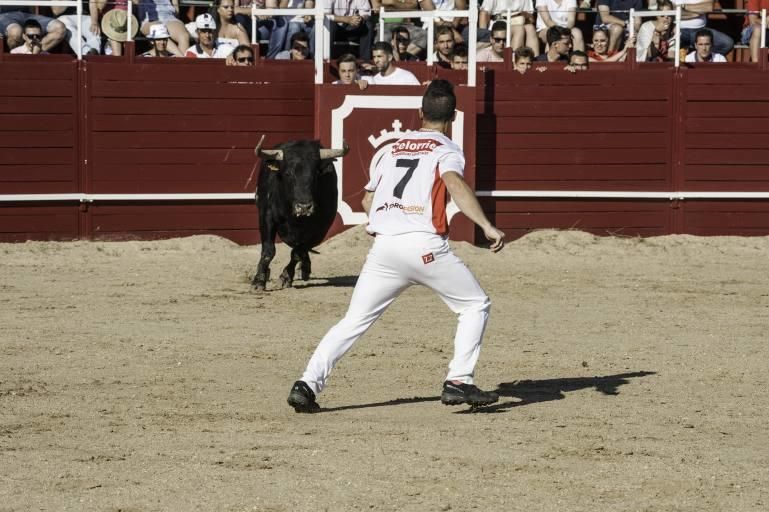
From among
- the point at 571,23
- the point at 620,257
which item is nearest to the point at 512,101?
the point at 571,23

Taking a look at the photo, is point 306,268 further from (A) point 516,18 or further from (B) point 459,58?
(A) point 516,18

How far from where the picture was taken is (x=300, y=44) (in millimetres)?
13625

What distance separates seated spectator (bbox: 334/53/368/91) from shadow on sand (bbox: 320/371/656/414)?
19.3ft

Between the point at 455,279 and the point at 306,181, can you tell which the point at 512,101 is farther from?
the point at 455,279

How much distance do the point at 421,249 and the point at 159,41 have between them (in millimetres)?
7678

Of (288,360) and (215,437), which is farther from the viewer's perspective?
(288,360)

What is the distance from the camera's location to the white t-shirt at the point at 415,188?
20.5 ft

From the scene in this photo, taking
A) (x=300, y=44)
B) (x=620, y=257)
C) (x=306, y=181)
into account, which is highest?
(x=300, y=44)

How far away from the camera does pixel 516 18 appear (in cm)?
1399

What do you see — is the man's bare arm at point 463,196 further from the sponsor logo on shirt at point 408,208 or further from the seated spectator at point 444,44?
the seated spectator at point 444,44

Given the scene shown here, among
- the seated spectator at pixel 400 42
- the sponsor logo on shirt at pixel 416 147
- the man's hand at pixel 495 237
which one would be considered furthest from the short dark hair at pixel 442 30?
the man's hand at pixel 495 237

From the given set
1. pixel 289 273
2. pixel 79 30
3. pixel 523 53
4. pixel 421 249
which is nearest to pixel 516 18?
pixel 523 53

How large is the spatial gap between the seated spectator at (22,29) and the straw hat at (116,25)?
37 centimetres

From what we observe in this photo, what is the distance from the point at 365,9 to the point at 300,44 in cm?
68
